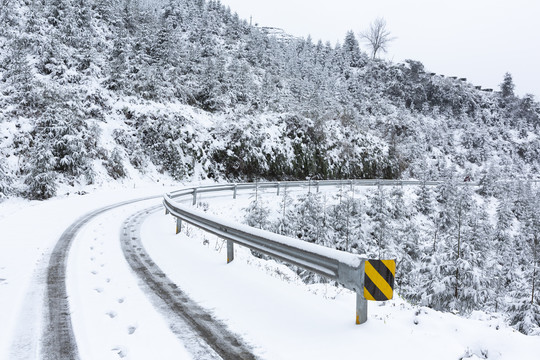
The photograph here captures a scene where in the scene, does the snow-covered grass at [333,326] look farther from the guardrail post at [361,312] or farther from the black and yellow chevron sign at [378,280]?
the black and yellow chevron sign at [378,280]

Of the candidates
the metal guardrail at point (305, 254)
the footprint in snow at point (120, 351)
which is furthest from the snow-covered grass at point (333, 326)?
the footprint in snow at point (120, 351)

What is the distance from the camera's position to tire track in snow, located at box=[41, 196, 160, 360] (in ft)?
9.90

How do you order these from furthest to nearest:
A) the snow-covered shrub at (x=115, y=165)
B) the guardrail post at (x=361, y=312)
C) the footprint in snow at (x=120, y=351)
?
the snow-covered shrub at (x=115, y=165)
the guardrail post at (x=361, y=312)
the footprint in snow at (x=120, y=351)

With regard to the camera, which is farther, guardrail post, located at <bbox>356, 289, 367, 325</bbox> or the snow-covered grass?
guardrail post, located at <bbox>356, 289, 367, 325</bbox>

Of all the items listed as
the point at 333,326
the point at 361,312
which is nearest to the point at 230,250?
the point at 333,326

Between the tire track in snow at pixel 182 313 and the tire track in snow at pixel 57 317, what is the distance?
101 centimetres

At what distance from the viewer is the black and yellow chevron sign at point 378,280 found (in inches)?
132

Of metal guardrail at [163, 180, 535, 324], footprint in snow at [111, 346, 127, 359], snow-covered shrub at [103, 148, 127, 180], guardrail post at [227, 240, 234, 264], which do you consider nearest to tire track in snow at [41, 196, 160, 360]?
footprint in snow at [111, 346, 127, 359]

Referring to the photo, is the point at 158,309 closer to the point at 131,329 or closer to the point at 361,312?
the point at 131,329

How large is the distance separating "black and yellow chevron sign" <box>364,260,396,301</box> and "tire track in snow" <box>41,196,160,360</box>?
2.93 metres

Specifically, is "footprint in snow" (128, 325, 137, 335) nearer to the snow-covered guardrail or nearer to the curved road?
the curved road

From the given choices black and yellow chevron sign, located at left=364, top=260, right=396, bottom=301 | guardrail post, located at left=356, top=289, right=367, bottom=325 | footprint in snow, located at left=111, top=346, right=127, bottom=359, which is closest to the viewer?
footprint in snow, located at left=111, top=346, right=127, bottom=359

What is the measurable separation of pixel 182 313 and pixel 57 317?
1461 mm

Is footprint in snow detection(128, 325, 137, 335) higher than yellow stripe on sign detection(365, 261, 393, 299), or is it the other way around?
yellow stripe on sign detection(365, 261, 393, 299)
